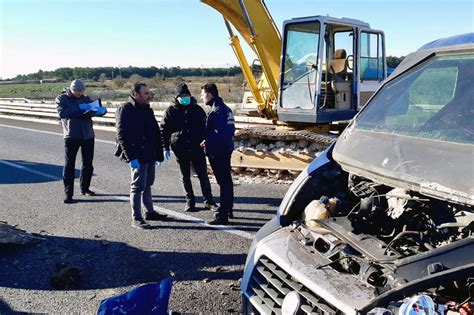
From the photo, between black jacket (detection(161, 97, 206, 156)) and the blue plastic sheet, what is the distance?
3.69 meters

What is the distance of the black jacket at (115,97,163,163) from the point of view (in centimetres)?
596

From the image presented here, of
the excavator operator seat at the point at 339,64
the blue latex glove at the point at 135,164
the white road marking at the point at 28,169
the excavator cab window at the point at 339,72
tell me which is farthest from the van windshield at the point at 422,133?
the white road marking at the point at 28,169

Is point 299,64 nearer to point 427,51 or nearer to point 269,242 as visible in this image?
point 427,51

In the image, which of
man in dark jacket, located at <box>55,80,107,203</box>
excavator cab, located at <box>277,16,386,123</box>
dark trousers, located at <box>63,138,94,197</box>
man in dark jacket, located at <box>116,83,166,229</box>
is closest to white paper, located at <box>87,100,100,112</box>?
man in dark jacket, located at <box>55,80,107,203</box>

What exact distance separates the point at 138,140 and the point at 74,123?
7.25 ft

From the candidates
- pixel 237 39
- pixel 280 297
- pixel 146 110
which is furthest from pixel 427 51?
pixel 237 39

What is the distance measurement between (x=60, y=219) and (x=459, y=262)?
19.0 ft

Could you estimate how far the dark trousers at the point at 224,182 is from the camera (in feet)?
20.4

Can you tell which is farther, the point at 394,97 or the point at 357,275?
the point at 394,97

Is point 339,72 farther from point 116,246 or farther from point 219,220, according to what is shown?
point 116,246

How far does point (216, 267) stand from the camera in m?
4.79

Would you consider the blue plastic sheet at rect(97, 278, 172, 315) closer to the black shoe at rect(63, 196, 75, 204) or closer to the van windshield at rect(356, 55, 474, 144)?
the van windshield at rect(356, 55, 474, 144)

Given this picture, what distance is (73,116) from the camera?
761cm

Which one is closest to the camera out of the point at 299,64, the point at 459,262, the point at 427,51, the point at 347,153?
the point at 459,262
